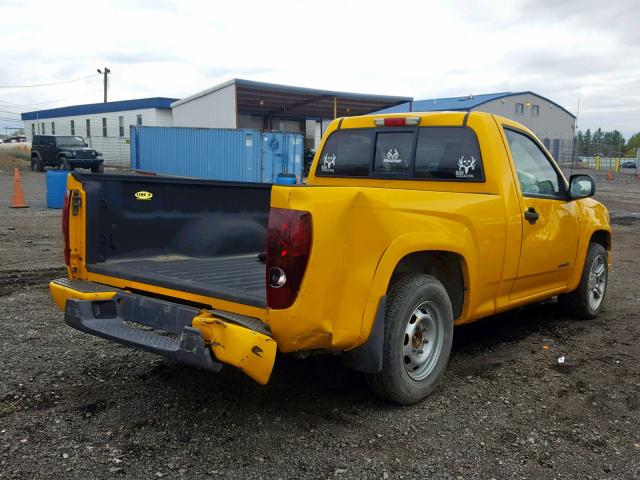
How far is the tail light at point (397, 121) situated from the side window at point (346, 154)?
14 cm

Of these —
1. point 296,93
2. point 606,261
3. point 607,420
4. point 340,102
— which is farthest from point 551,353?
point 340,102

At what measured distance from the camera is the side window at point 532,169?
4.66 m

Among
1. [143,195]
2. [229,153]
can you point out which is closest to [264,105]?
[229,153]

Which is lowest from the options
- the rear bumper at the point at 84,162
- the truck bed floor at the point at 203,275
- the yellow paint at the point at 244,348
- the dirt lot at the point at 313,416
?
the dirt lot at the point at 313,416

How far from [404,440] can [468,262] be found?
1.30 metres

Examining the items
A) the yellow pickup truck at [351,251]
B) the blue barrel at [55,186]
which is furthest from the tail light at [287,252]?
the blue barrel at [55,186]

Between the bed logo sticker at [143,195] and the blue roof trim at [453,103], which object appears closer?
the bed logo sticker at [143,195]

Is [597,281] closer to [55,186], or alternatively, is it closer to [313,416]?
[313,416]

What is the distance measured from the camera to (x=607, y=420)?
11.8ft

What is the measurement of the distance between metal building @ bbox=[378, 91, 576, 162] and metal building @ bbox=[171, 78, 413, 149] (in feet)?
15.5

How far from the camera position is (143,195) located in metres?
4.22

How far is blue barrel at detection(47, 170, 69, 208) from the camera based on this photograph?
14.6m

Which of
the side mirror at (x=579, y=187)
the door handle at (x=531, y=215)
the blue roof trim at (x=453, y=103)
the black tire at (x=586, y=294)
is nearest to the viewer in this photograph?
the door handle at (x=531, y=215)

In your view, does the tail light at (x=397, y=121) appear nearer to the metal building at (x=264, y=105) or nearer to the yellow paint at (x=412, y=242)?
the yellow paint at (x=412, y=242)
